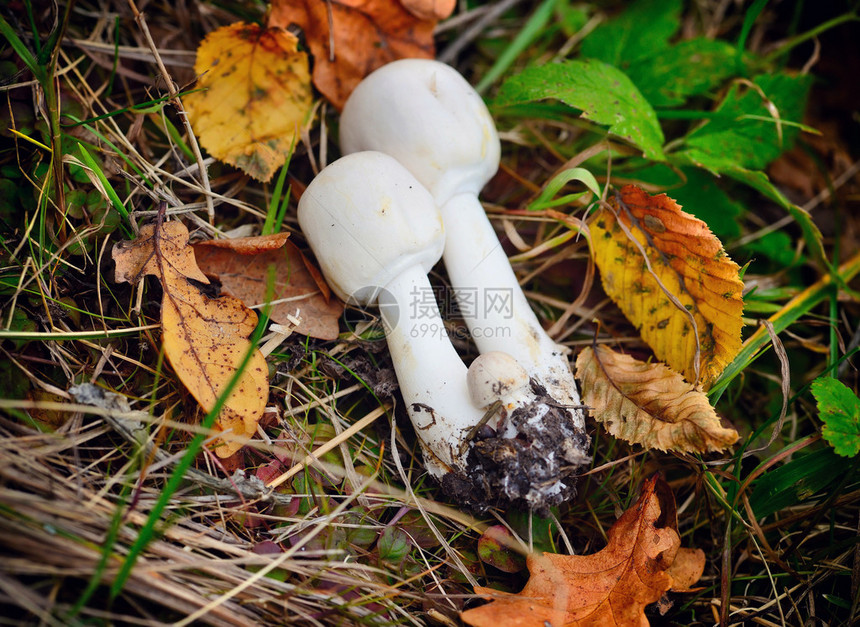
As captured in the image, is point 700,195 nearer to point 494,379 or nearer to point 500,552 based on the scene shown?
point 494,379

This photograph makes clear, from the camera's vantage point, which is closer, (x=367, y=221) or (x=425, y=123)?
(x=367, y=221)

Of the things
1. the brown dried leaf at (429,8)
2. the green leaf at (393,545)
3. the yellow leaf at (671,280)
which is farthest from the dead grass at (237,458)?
the brown dried leaf at (429,8)

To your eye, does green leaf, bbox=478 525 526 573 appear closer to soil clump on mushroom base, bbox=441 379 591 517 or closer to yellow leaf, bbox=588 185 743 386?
soil clump on mushroom base, bbox=441 379 591 517

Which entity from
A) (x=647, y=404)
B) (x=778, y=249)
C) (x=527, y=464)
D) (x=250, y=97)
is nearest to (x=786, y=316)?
(x=778, y=249)

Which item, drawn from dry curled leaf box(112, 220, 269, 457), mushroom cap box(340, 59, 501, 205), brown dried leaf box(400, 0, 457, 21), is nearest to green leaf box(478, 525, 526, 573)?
dry curled leaf box(112, 220, 269, 457)

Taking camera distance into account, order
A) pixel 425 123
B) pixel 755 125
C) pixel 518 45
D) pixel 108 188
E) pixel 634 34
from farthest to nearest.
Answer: pixel 518 45 → pixel 634 34 → pixel 755 125 → pixel 425 123 → pixel 108 188

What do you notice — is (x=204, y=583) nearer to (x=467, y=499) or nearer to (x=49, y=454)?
(x=49, y=454)
